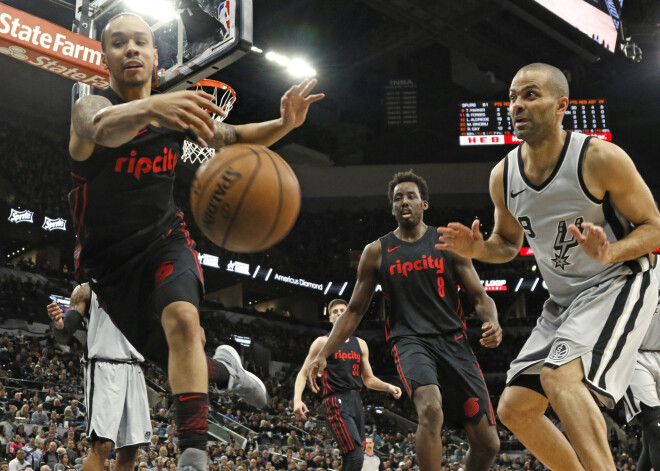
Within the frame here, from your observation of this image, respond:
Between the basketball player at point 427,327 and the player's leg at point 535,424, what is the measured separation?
0.93 m

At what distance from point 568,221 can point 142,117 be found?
2.25m

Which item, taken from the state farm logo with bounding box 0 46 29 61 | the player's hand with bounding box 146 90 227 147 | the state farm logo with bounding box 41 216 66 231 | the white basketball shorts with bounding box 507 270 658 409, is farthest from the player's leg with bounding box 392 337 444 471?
the state farm logo with bounding box 41 216 66 231

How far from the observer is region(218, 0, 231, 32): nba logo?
6566 millimetres

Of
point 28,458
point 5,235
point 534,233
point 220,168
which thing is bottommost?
point 28,458

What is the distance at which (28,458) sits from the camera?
428 inches

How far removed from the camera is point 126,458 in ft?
16.6

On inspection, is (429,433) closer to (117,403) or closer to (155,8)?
(117,403)

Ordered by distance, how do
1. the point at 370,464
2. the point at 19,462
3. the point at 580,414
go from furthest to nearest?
the point at 19,462
the point at 370,464
the point at 580,414

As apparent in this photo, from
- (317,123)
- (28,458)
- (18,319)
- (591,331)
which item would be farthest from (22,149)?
(591,331)

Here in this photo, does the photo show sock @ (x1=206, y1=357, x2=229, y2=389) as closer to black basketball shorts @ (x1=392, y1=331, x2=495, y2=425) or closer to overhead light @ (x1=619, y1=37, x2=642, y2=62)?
black basketball shorts @ (x1=392, y1=331, x2=495, y2=425)

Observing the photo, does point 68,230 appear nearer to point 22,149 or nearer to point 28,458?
point 22,149

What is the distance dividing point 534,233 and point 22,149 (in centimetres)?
2206

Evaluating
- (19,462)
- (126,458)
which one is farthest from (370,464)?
(126,458)

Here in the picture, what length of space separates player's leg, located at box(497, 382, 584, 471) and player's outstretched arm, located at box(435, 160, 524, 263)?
76 centimetres
